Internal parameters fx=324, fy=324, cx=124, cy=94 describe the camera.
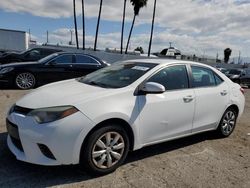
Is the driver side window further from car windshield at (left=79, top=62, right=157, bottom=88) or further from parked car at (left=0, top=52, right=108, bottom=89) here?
car windshield at (left=79, top=62, right=157, bottom=88)

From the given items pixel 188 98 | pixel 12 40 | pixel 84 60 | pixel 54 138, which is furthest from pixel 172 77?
pixel 12 40

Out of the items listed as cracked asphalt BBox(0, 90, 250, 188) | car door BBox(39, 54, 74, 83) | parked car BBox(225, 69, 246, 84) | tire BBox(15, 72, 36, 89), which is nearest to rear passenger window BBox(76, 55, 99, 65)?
car door BBox(39, 54, 74, 83)

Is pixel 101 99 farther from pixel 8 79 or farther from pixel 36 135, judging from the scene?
pixel 8 79

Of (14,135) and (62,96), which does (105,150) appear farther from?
(14,135)

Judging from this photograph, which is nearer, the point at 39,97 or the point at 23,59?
the point at 39,97

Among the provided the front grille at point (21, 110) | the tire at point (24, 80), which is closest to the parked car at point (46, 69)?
the tire at point (24, 80)

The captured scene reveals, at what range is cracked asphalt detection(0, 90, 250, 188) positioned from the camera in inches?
155

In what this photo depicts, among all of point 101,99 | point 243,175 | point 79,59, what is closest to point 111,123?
point 101,99

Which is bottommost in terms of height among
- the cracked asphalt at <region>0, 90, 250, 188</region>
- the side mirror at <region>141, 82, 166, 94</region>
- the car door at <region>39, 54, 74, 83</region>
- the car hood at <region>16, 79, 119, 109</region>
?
the cracked asphalt at <region>0, 90, 250, 188</region>

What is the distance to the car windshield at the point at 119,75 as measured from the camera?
4688 millimetres

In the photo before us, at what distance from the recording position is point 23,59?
14.8 m

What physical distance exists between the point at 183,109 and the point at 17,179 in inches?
102

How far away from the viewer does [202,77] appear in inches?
223

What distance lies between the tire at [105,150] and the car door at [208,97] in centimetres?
161
